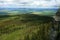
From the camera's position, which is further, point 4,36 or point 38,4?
point 38,4

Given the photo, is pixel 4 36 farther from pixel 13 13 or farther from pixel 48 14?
pixel 48 14

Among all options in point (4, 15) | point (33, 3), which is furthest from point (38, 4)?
point (4, 15)

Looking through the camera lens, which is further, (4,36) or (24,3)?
(24,3)

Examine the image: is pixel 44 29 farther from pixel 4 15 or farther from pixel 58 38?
pixel 4 15

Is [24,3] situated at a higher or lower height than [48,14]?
higher

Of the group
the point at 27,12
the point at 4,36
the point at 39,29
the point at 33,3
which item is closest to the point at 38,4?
the point at 33,3

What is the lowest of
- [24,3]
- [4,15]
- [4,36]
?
[4,36]
